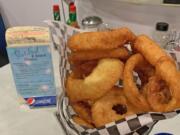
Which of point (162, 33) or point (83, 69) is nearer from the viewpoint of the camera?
point (83, 69)

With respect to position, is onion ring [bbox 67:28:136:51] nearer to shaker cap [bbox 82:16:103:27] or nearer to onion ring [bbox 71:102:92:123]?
onion ring [bbox 71:102:92:123]

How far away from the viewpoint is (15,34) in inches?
24.9

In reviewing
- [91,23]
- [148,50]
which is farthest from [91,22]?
[148,50]

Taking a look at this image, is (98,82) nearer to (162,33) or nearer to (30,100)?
(30,100)

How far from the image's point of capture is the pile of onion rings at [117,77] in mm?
486

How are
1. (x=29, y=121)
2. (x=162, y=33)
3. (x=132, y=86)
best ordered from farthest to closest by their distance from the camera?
(x=162, y=33), (x=29, y=121), (x=132, y=86)

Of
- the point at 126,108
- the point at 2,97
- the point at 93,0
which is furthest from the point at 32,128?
the point at 93,0

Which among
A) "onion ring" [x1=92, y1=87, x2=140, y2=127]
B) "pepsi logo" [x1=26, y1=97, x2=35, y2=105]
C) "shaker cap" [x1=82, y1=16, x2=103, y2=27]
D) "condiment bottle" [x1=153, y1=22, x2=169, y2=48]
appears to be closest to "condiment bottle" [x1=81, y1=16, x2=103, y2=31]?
"shaker cap" [x1=82, y1=16, x2=103, y2=27]

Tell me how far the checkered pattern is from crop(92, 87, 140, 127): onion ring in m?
0.03

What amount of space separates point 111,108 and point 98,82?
6 centimetres

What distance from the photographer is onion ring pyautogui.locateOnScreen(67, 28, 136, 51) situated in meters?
0.52

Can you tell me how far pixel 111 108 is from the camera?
532 millimetres

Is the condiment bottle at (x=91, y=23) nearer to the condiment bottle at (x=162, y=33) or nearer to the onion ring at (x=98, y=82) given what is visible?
the condiment bottle at (x=162, y=33)

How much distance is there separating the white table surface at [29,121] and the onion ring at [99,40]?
0.77 ft
